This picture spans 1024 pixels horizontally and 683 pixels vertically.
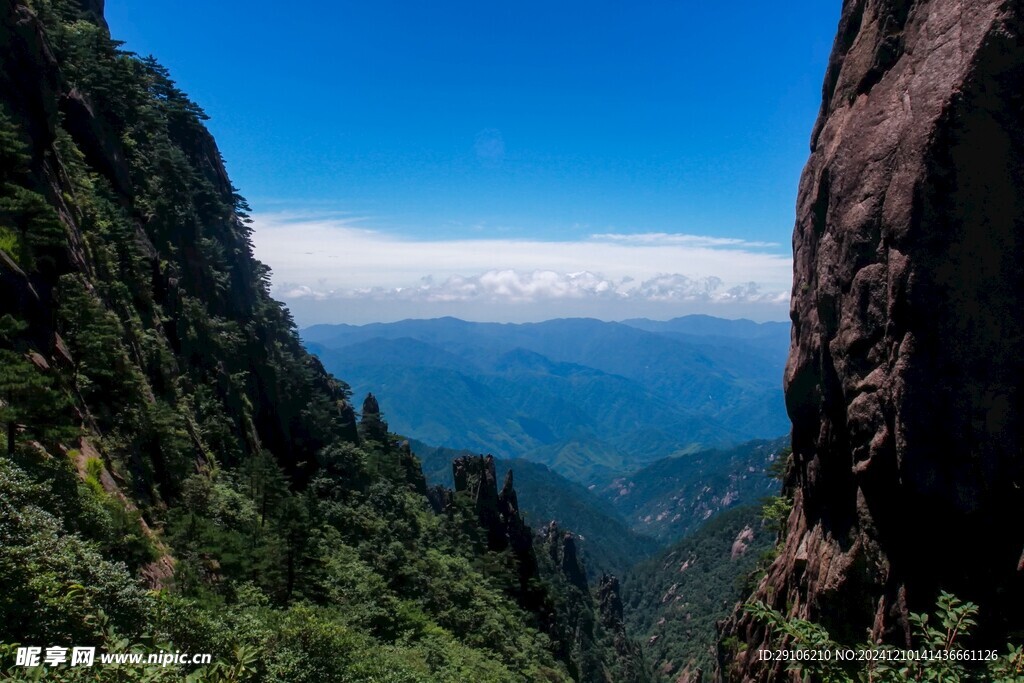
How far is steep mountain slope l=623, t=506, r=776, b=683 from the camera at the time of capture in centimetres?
11675

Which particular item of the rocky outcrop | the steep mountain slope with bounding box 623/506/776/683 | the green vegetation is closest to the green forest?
the green vegetation

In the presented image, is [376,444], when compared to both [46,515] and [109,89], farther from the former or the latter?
[46,515]

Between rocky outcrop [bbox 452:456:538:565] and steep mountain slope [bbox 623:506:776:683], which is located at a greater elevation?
rocky outcrop [bbox 452:456:538:565]

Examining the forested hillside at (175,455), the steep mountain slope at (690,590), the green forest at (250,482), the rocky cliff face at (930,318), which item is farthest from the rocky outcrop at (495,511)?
the rocky cliff face at (930,318)

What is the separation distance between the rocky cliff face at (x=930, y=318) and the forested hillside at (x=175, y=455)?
14.5m

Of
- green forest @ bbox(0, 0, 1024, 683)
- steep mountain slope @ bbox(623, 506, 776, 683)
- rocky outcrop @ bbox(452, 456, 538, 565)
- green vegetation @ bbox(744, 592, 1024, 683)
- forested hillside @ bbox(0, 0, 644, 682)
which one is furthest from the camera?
steep mountain slope @ bbox(623, 506, 776, 683)

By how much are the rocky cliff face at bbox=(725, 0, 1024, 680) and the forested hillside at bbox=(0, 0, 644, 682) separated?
14460mm

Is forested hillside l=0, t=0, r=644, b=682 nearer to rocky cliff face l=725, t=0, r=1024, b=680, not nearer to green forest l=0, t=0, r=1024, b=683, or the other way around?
green forest l=0, t=0, r=1024, b=683

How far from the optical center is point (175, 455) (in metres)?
26.4

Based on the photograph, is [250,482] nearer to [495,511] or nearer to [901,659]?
[901,659]

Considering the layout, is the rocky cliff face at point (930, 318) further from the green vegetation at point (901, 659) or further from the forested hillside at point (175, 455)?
the forested hillside at point (175, 455)

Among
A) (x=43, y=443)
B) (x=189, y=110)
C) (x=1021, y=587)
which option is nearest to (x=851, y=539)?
(x=1021, y=587)

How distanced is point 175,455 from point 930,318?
28762 millimetres

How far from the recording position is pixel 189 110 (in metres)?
60.1
